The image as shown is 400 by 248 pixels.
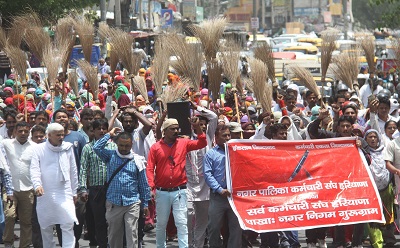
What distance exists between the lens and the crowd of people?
438 inches

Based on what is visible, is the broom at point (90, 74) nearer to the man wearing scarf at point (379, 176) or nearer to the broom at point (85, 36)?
Answer: the broom at point (85, 36)

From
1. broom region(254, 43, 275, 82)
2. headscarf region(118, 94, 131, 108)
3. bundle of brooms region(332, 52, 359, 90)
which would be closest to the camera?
broom region(254, 43, 275, 82)

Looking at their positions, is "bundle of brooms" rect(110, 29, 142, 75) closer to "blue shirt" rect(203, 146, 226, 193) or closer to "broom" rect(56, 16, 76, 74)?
"broom" rect(56, 16, 76, 74)

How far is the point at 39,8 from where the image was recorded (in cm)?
2589

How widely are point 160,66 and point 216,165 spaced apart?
11.7 feet

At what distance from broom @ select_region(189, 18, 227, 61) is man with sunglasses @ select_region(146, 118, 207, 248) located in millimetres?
4140

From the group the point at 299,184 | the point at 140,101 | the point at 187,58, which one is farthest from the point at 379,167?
the point at 140,101

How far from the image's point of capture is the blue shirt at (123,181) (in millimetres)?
11086

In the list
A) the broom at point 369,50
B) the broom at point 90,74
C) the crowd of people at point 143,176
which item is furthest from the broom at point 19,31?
the broom at point 369,50

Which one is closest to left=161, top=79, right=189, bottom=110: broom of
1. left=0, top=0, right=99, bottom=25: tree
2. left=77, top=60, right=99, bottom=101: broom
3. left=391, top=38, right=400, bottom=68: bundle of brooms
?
left=77, top=60, right=99, bottom=101: broom

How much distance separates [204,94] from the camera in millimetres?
18281

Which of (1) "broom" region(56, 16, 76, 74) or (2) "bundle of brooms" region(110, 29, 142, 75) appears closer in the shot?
(2) "bundle of brooms" region(110, 29, 142, 75)

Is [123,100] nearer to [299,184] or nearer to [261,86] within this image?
[261,86]

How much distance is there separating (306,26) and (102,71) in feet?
235
